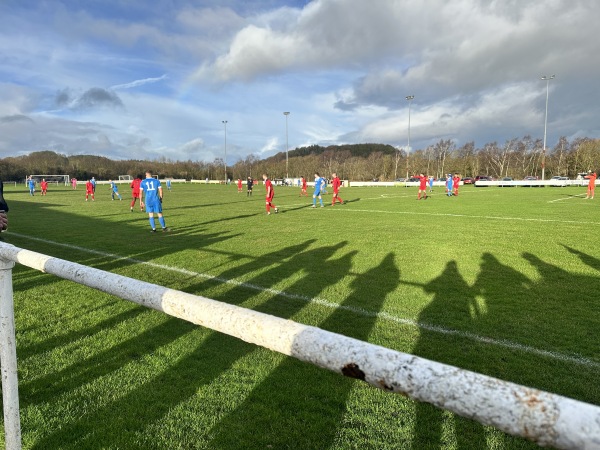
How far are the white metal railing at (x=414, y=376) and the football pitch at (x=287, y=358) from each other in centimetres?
167

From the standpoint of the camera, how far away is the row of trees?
292ft

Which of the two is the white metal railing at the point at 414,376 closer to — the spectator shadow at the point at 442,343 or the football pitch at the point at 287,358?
the football pitch at the point at 287,358

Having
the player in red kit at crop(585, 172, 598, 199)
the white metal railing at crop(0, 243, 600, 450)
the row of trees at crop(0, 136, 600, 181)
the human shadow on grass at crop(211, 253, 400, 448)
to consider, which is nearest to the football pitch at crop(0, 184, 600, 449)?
the human shadow on grass at crop(211, 253, 400, 448)

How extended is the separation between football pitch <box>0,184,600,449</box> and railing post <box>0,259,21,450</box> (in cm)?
78

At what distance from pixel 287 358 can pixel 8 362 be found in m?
2.45

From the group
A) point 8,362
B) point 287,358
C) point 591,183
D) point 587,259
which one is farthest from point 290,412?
point 591,183

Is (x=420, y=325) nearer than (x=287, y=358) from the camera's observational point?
No

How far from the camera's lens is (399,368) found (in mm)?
988

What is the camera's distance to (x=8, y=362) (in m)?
2.05

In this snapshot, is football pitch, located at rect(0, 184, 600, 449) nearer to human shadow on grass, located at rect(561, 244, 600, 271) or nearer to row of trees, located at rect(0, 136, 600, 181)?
human shadow on grass, located at rect(561, 244, 600, 271)

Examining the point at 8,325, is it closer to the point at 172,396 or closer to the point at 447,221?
the point at 172,396

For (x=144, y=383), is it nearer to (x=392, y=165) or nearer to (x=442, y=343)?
(x=442, y=343)

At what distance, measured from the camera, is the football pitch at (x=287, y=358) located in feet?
9.24

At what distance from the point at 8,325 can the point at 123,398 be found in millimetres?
1474
